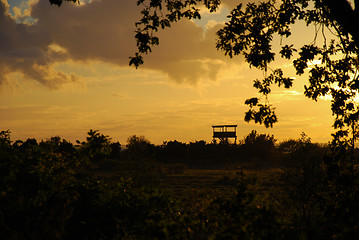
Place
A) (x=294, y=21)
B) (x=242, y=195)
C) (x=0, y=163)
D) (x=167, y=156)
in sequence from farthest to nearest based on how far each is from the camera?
(x=167, y=156)
(x=294, y=21)
(x=0, y=163)
(x=242, y=195)

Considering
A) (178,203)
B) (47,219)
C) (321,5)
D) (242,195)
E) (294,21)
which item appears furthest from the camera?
(294,21)

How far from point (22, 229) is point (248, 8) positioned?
9.65 meters

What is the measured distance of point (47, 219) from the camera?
18.8 feet

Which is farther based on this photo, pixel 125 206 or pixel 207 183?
pixel 207 183

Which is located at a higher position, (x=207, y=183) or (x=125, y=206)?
(x=125, y=206)

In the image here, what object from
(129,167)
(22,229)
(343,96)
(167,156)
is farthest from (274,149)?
(22,229)

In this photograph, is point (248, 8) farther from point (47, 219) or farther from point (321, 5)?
point (47, 219)

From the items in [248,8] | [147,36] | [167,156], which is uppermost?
[248,8]

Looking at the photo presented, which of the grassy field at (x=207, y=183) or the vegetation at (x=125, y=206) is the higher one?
the vegetation at (x=125, y=206)

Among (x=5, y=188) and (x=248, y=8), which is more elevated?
(x=248, y=8)

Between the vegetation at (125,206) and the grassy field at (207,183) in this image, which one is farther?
the grassy field at (207,183)

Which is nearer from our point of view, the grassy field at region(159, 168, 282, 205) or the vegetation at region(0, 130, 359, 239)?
the vegetation at region(0, 130, 359, 239)

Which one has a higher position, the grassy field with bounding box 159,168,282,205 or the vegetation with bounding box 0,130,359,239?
the vegetation with bounding box 0,130,359,239

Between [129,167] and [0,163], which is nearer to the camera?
[0,163]
